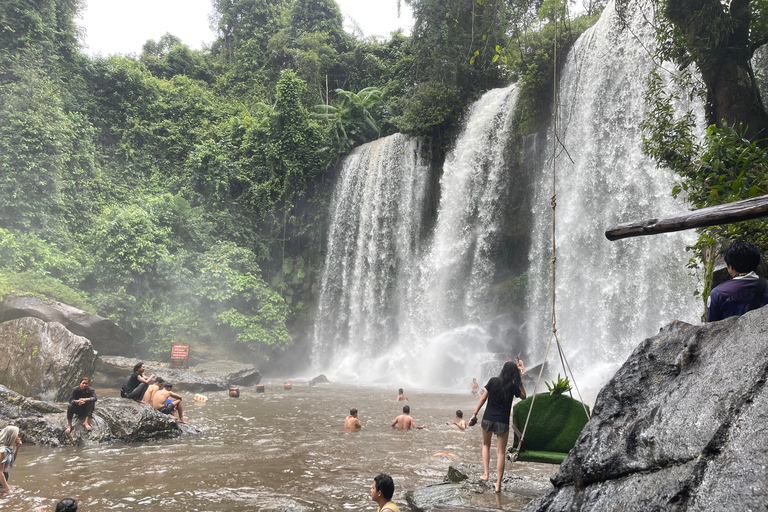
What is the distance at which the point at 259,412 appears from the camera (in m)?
12.1

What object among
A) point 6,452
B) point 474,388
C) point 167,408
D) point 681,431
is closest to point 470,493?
point 681,431

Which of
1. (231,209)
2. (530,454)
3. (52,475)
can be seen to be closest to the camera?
(530,454)

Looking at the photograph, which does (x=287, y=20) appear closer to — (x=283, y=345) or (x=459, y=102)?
(x=459, y=102)

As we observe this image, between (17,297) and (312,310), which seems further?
(312,310)

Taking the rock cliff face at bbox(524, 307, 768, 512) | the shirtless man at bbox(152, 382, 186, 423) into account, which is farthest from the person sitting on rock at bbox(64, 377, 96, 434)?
the rock cliff face at bbox(524, 307, 768, 512)

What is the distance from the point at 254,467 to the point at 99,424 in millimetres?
3664

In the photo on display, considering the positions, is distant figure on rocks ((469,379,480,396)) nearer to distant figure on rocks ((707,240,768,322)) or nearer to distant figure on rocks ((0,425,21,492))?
distant figure on rocks ((0,425,21,492))

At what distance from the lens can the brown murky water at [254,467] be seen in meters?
5.27

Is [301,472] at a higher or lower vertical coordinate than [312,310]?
lower

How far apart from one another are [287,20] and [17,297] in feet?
89.8

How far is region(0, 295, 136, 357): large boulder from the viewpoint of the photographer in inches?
589

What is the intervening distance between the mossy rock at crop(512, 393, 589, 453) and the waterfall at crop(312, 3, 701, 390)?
26.6ft

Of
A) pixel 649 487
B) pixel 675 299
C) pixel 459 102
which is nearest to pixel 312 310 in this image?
pixel 459 102

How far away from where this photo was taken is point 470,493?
504 centimetres
